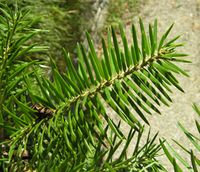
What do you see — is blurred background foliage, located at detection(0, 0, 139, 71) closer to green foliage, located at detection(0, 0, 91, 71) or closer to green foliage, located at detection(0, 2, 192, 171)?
green foliage, located at detection(0, 0, 91, 71)

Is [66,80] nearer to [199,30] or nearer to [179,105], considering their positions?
[179,105]

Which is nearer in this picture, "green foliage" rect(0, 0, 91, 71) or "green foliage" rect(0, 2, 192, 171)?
"green foliage" rect(0, 2, 192, 171)

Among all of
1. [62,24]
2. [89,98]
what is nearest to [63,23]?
[62,24]

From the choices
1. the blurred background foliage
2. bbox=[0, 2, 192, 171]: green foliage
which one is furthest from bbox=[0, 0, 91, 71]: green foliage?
bbox=[0, 2, 192, 171]: green foliage

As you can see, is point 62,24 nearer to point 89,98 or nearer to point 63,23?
point 63,23

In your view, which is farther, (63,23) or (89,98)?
(63,23)

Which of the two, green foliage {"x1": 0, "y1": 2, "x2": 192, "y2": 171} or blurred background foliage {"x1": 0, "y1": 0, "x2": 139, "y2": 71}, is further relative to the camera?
blurred background foliage {"x1": 0, "y1": 0, "x2": 139, "y2": 71}

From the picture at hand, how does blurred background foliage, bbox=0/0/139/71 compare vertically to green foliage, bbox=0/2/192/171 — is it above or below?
above

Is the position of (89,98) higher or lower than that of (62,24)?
lower

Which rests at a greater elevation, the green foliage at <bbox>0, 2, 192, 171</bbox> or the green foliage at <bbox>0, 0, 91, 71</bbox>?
the green foliage at <bbox>0, 0, 91, 71</bbox>

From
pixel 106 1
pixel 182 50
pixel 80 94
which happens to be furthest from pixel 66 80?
pixel 182 50

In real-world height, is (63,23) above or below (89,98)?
above
